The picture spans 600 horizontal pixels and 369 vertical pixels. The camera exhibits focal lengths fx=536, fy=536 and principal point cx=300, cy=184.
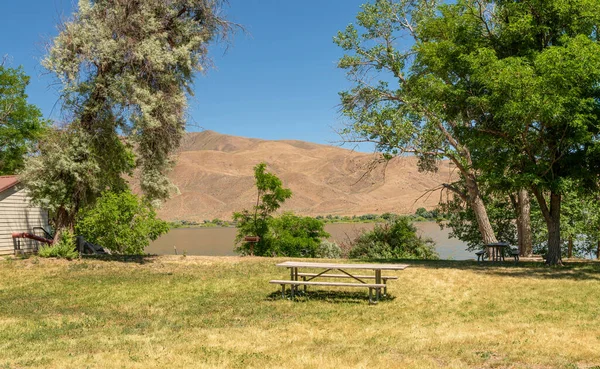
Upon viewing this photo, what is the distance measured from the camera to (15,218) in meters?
23.3

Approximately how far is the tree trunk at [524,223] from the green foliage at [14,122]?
28.9 meters

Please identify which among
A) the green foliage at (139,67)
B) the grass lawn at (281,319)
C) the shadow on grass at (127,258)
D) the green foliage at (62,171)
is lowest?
the grass lawn at (281,319)

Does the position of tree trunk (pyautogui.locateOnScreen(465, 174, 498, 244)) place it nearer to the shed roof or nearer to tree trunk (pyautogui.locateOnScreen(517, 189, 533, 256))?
tree trunk (pyautogui.locateOnScreen(517, 189, 533, 256))

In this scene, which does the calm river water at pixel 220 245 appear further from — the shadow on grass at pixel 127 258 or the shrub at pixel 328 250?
the shadow on grass at pixel 127 258

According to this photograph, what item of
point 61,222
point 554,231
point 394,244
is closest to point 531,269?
point 554,231

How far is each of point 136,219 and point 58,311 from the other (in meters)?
8.75

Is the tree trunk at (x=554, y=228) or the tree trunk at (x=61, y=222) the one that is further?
the tree trunk at (x=61, y=222)

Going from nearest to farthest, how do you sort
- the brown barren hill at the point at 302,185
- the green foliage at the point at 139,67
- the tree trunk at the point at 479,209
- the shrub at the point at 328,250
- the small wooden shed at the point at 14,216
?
the green foliage at the point at 139,67, the tree trunk at the point at 479,209, the small wooden shed at the point at 14,216, the shrub at the point at 328,250, the brown barren hill at the point at 302,185

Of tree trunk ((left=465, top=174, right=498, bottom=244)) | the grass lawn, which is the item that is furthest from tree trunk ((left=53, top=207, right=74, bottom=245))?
tree trunk ((left=465, top=174, right=498, bottom=244))

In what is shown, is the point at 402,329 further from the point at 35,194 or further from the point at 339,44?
the point at 339,44

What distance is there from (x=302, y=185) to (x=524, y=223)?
282 feet

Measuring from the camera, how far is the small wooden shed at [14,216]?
22.6 metres

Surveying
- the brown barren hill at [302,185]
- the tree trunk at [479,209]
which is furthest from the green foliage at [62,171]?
the brown barren hill at [302,185]

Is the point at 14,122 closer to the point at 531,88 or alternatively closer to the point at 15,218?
the point at 15,218
